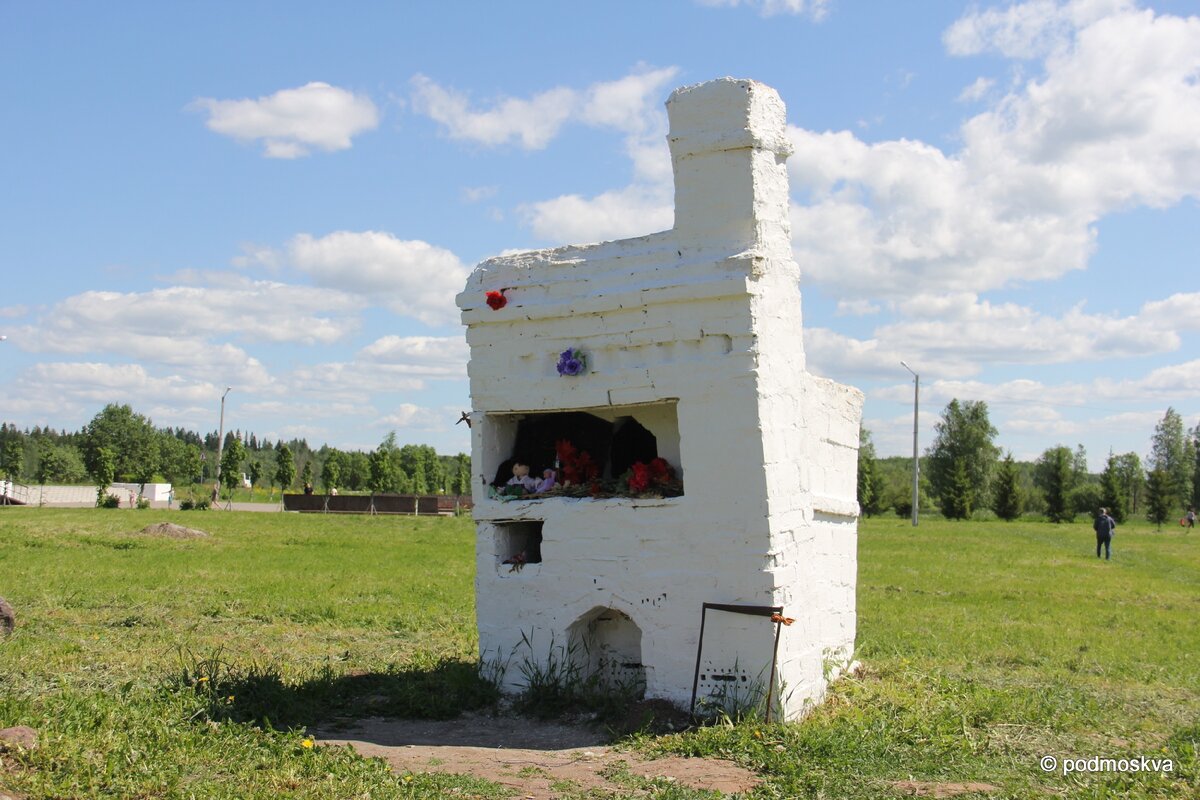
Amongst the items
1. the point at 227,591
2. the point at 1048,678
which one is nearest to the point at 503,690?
the point at 1048,678

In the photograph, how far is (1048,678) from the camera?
1136 cm

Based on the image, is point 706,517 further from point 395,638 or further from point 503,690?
point 395,638

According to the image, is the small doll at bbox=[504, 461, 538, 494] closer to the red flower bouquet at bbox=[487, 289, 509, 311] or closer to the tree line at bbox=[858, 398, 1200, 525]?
the red flower bouquet at bbox=[487, 289, 509, 311]

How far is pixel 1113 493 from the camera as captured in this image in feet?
193

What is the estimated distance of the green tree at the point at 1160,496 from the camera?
5703cm

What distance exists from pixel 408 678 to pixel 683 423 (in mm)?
3662

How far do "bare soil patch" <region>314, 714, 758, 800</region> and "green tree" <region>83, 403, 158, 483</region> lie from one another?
69978mm

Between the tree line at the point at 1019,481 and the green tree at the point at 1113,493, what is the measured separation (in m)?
0.06

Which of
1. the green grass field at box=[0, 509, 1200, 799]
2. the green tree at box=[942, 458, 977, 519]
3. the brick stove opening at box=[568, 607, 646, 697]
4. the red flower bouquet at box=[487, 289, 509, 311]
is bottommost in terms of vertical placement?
the green grass field at box=[0, 509, 1200, 799]

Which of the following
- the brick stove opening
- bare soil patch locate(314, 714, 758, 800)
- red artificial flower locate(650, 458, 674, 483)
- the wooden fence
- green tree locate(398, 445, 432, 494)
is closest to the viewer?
bare soil patch locate(314, 714, 758, 800)

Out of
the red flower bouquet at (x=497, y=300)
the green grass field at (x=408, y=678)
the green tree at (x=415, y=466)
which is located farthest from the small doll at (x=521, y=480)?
the green tree at (x=415, y=466)

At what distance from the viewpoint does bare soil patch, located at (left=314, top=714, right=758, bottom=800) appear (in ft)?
22.2

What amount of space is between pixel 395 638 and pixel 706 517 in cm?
581

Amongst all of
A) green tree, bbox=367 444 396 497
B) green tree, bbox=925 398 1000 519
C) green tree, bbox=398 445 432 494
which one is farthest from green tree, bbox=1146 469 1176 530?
green tree, bbox=398 445 432 494
